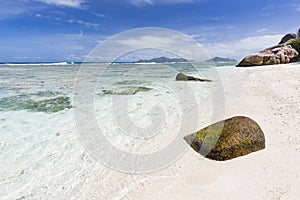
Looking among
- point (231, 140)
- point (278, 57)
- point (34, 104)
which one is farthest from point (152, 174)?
point (278, 57)

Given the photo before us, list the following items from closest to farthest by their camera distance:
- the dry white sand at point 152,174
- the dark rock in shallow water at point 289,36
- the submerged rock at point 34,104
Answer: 1. the dry white sand at point 152,174
2. the submerged rock at point 34,104
3. the dark rock in shallow water at point 289,36

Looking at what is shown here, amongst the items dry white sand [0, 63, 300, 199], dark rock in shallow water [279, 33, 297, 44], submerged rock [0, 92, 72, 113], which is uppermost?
dark rock in shallow water [279, 33, 297, 44]

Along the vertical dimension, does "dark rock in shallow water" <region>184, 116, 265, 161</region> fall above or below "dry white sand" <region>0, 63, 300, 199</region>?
above

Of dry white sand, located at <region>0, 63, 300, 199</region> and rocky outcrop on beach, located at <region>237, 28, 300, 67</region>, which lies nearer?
dry white sand, located at <region>0, 63, 300, 199</region>

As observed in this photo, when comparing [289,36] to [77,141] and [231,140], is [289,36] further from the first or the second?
[77,141]

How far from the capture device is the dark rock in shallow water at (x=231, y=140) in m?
3.29

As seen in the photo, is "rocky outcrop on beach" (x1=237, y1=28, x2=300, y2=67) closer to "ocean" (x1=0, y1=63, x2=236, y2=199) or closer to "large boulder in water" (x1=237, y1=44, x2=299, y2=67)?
"large boulder in water" (x1=237, y1=44, x2=299, y2=67)

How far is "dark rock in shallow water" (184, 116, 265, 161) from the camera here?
130 inches

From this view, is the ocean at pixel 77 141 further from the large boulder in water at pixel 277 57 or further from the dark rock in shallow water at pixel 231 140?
the large boulder in water at pixel 277 57

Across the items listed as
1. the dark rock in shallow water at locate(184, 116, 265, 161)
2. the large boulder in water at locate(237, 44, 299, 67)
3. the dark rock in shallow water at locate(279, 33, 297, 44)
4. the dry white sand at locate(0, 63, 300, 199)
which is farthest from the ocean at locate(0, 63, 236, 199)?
the dark rock in shallow water at locate(279, 33, 297, 44)

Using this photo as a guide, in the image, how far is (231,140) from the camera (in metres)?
3.34

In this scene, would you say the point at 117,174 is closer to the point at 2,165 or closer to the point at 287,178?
the point at 2,165

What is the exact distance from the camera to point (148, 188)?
2.78 meters

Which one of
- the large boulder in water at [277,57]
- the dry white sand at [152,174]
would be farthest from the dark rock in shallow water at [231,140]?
the large boulder in water at [277,57]
